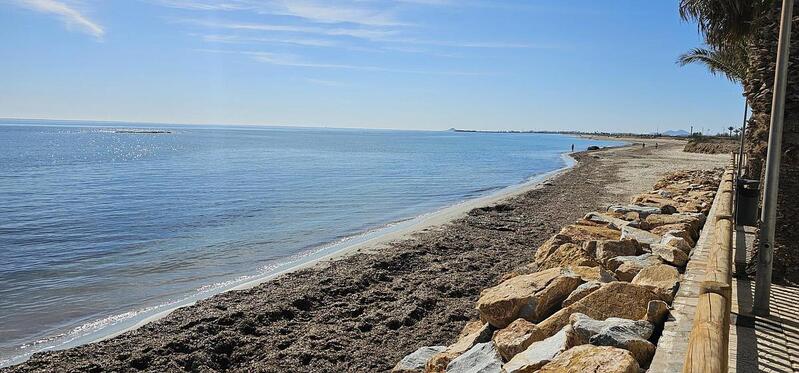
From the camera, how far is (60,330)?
8.34 m

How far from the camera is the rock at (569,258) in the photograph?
7.16 metres

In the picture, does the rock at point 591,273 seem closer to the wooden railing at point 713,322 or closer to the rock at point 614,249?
the rock at point 614,249

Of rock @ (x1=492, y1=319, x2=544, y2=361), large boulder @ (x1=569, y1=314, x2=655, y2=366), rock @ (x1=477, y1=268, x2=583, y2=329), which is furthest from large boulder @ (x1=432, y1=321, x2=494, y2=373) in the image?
large boulder @ (x1=569, y1=314, x2=655, y2=366)

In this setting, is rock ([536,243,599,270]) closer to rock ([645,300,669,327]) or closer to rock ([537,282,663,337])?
rock ([537,282,663,337])

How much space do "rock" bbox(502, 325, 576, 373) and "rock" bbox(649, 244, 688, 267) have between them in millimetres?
2983

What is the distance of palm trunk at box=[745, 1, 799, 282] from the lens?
21.8ft

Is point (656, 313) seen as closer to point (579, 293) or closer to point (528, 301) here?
point (579, 293)

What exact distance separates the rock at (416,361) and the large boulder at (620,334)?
1.79 meters

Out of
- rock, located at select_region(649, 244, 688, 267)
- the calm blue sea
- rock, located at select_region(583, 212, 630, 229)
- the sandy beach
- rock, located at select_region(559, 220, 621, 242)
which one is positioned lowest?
the calm blue sea

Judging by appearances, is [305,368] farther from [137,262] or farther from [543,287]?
[137,262]

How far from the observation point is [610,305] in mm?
5039

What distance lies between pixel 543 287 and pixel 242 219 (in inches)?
594

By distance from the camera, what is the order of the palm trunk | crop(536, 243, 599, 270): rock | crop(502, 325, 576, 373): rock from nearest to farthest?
crop(502, 325, 576, 373): rock, the palm trunk, crop(536, 243, 599, 270): rock

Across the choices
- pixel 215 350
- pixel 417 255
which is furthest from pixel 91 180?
pixel 215 350
